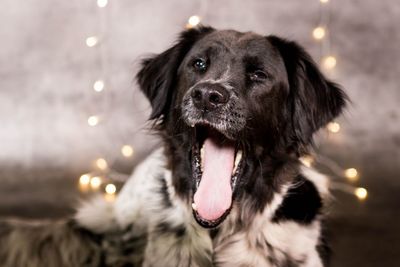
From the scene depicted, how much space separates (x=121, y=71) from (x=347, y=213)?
6.12 ft

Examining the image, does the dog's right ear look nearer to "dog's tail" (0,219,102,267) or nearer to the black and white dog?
the black and white dog

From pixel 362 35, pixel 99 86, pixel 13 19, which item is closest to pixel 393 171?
pixel 362 35

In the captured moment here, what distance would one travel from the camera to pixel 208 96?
9.70 feet

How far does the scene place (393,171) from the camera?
5.18m

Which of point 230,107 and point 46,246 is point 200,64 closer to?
point 230,107

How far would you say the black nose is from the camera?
2.95 meters

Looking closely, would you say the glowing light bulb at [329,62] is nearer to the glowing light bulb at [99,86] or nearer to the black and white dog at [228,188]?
the glowing light bulb at [99,86]

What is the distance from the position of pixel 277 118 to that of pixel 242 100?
0.78 feet

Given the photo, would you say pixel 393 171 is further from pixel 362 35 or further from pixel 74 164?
pixel 74 164

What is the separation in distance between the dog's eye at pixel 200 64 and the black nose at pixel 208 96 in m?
0.32

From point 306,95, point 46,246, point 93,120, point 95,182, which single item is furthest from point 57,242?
point 93,120

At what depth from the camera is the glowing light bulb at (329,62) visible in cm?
503

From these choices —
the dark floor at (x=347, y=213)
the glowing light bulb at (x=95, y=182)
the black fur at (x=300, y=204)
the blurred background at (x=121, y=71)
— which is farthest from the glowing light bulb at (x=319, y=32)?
the black fur at (x=300, y=204)

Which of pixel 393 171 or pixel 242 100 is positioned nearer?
pixel 242 100
